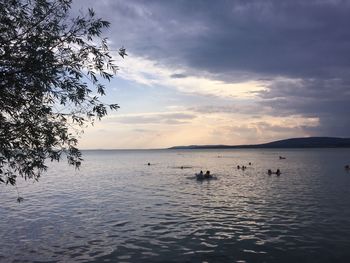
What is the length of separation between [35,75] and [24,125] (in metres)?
1.97

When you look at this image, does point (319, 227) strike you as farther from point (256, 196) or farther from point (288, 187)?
point (288, 187)

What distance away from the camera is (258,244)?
23656 millimetres

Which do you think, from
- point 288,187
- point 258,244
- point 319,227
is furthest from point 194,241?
point 288,187

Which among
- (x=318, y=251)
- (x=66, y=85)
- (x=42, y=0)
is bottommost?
(x=318, y=251)

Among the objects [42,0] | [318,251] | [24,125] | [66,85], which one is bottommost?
[318,251]

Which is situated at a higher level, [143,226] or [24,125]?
[24,125]

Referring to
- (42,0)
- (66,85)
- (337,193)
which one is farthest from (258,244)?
(337,193)

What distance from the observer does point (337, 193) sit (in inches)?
1870

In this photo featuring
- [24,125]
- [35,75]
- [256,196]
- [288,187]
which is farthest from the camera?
[288,187]

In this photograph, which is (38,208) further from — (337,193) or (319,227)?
(337,193)

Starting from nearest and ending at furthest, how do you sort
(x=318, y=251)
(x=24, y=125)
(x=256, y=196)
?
(x=24, y=125) < (x=318, y=251) < (x=256, y=196)

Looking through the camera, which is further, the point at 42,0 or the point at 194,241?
the point at 194,241

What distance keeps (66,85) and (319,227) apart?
72.1ft

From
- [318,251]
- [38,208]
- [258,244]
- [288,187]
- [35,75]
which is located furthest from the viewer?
[288,187]
